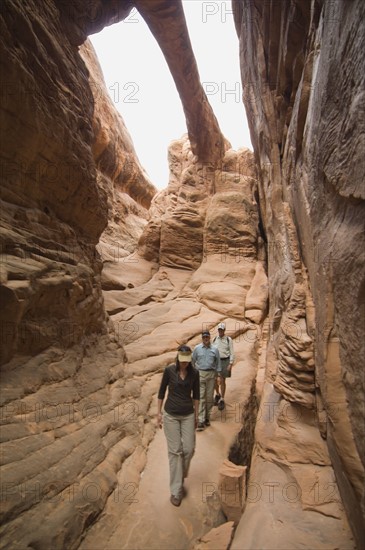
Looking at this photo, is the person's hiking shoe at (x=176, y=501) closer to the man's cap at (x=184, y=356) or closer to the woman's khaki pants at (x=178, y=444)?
the woman's khaki pants at (x=178, y=444)

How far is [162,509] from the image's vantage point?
12.7 ft

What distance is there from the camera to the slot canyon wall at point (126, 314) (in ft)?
10.7

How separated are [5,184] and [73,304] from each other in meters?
2.32

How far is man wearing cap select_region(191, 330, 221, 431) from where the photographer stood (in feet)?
19.2

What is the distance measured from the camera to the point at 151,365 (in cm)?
802

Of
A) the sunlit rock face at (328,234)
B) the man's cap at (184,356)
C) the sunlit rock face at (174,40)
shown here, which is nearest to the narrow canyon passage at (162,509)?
the sunlit rock face at (328,234)

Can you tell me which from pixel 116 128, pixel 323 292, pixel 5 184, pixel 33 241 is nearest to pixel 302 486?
pixel 323 292

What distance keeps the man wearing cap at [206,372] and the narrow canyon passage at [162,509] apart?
375 mm

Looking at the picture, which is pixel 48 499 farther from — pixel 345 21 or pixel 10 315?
pixel 345 21

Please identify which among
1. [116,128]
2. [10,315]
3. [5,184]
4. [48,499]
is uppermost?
[116,128]

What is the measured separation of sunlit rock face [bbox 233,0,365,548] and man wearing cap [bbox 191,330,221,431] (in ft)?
4.67

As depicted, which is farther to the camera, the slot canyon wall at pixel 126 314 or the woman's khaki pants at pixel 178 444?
the woman's khaki pants at pixel 178 444

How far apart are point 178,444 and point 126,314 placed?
25.3ft

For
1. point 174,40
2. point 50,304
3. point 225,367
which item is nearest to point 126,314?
point 225,367
